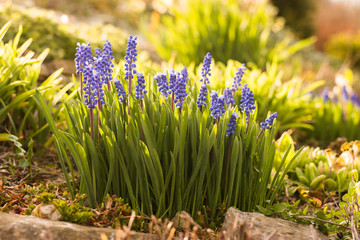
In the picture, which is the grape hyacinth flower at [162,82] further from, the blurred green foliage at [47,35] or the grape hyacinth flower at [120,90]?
the blurred green foliage at [47,35]

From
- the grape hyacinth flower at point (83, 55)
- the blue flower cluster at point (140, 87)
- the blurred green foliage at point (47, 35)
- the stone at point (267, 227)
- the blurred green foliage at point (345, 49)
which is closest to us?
the stone at point (267, 227)

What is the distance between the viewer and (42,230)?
173cm

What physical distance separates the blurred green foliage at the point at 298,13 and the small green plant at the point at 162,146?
15.5 meters

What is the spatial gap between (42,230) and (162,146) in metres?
0.78

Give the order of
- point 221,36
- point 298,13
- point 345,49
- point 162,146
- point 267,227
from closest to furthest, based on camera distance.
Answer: point 267,227
point 162,146
point 221,36
point 345,49
point 298,13

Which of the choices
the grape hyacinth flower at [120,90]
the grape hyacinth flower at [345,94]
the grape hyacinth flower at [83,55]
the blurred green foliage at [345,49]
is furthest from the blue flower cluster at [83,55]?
the blurred green foliage at [345,49]

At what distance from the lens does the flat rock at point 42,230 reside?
171 centimetres

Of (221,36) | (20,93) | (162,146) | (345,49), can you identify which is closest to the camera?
(162,146)

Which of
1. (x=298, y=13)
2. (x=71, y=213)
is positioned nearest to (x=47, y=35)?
(x=71, y=213)

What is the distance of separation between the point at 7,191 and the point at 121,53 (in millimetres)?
3604

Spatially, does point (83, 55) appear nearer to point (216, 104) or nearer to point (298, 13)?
point (216, 104)

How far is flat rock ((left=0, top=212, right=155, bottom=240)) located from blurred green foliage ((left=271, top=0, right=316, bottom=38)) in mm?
16212

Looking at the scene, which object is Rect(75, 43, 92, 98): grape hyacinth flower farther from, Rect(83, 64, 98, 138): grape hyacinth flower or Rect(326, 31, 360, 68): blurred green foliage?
Rect(326, 31, 360, 68): blurred green foliage

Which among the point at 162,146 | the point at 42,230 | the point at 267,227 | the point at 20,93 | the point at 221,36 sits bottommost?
the point at 42,230
